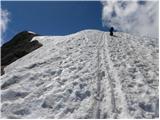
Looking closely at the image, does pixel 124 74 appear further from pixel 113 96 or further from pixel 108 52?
pixel 108 52

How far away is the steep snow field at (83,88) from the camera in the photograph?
37.0 ft

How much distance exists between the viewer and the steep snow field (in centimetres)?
1127

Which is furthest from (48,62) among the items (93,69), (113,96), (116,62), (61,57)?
(113,96)

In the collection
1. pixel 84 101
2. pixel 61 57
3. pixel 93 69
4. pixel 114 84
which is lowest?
pixel 84 101

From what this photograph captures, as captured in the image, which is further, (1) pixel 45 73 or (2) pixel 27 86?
(1) pixel 45 73

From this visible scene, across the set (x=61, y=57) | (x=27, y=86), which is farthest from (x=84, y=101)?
(x=61, y=57)

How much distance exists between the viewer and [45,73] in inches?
634

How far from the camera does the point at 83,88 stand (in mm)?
13711

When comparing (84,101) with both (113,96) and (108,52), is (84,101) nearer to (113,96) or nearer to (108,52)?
(113,96)

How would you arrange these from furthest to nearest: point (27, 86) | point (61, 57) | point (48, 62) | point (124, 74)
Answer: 1. point (61, 57)
2. point (48, 62)
3. point (124, 74)
4. point (27, 86)

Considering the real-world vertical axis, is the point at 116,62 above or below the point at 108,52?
below

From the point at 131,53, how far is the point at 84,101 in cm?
1111

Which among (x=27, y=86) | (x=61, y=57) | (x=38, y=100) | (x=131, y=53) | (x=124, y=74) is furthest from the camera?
(x=131, y=53)

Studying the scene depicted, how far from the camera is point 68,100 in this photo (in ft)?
40.4
